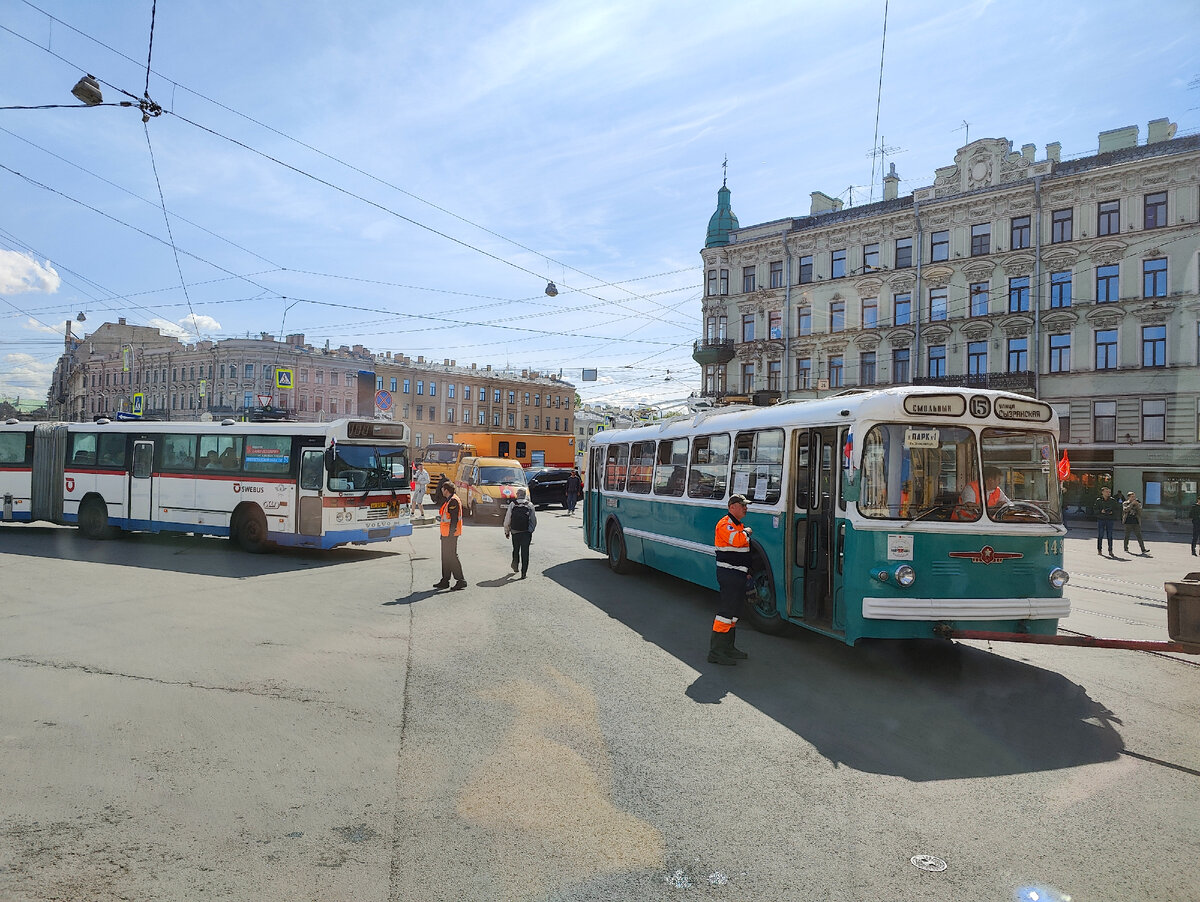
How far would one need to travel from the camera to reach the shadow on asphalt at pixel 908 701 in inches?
211

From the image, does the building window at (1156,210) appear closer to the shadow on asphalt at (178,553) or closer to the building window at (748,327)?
the building window at (748,327)

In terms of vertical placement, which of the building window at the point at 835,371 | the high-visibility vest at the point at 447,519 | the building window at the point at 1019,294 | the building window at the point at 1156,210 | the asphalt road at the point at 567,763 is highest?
the building window at the point at 1156,210

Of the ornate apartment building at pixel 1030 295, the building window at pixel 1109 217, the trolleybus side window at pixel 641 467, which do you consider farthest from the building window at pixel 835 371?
the trolleybus side window at pixel 641 467

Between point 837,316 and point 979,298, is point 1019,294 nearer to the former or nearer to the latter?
point 979,298

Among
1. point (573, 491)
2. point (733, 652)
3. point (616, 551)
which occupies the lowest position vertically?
point (733, 652)

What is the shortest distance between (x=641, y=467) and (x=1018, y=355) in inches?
1209

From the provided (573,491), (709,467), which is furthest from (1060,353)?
(709,467)

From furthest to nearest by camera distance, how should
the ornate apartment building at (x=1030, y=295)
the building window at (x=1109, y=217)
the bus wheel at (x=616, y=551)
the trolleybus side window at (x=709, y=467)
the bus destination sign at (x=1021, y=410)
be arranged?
the building window at (x=1109, y=217) < the ornate apartment building at (x=1030, y=295) < the bus wheel at (x=616, y=551) < the trolleybus side window at (x=709, y=467) < the bus destination sign at (x=1021, y=410)

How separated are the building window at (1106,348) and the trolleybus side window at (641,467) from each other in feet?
99.4

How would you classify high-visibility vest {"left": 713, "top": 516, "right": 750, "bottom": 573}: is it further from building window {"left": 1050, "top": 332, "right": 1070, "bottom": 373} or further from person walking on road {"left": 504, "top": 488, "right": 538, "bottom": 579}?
building window {"left": 1050, "top": 332, "right": 1070, "bottom": 373}

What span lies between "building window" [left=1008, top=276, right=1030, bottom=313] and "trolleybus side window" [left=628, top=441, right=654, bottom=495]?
101ft

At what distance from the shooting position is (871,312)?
42062 mm

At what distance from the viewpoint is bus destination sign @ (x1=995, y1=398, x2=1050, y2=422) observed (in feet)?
25.3

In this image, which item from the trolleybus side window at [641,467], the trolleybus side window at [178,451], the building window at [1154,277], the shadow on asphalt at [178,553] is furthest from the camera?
the building window at [1154,277]
